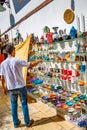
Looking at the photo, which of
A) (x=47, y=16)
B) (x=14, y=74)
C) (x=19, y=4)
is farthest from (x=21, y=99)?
(x=19, y=4)

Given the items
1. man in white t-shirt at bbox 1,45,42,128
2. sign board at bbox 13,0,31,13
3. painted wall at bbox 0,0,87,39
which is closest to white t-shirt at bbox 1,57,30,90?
man in white t-shirt at bbox 1,45,42,128

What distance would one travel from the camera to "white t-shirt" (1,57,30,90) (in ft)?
10.00

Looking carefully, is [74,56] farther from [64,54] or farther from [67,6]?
[67,6]

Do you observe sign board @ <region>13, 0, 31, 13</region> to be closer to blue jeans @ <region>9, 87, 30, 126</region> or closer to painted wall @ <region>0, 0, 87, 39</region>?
painted wall @ <region>0, 0, 87, 39</region>

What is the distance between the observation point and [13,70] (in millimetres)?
3066

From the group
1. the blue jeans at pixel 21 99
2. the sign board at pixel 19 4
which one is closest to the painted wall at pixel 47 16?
the sign board at pixel 19 4

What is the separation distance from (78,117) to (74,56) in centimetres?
109

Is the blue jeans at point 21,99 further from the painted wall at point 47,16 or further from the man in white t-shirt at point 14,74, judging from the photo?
the painted wall at point 47,16

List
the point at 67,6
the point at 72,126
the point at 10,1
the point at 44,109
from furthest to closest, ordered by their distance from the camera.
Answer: the point at 10,1 → the point at 44,109 → the point at 67,6 → the point at 72,126

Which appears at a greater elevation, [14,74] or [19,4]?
[19,4]

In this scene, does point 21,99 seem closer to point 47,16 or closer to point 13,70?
point 13,70

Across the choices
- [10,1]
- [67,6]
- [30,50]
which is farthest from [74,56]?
[10,1]

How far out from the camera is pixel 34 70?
512 cm

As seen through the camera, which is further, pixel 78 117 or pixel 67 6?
pixel 67 6
